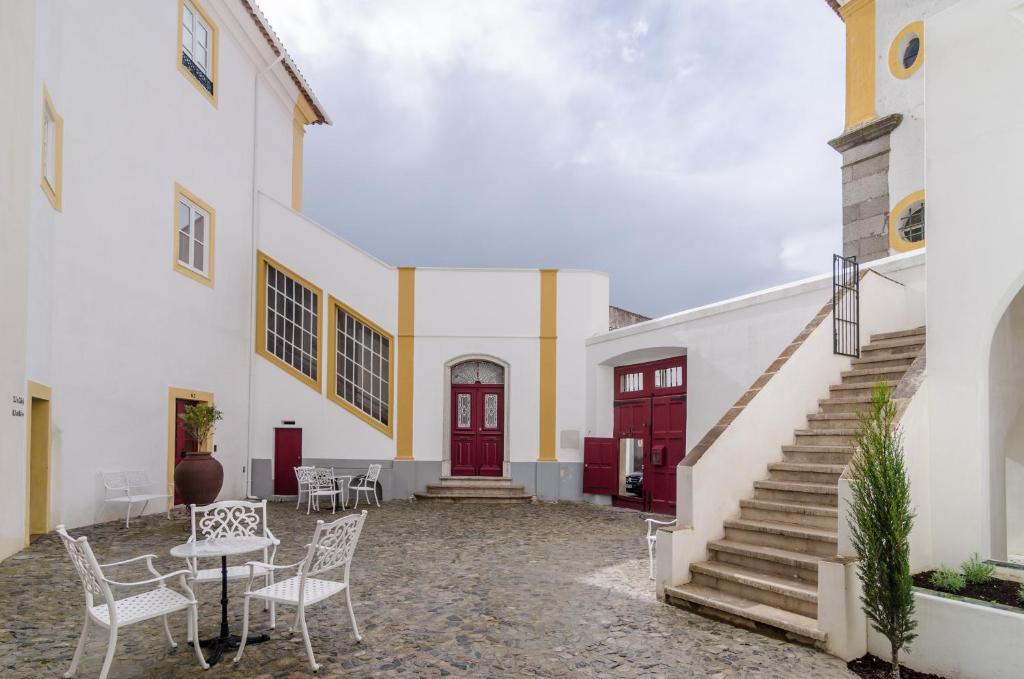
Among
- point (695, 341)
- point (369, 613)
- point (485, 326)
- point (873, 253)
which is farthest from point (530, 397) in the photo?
point (369, 613)

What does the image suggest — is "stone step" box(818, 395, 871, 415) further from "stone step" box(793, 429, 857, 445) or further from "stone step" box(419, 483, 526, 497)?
"stone step" box(419, 483, 526, 497)

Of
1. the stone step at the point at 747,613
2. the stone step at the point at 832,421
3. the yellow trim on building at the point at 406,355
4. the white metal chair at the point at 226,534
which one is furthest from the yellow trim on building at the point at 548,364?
the white metal chair at the point at 226,534

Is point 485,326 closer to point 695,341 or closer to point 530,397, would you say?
point 530,397

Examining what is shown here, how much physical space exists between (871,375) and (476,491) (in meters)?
8.50

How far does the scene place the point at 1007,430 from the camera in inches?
234

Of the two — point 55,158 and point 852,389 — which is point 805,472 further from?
point 55,158

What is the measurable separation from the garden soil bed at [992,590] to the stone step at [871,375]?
2665 millimetres

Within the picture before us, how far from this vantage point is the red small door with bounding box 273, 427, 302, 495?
14070mm

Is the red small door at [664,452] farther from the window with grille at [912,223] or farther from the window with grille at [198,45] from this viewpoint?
the window with grille at [198,45]

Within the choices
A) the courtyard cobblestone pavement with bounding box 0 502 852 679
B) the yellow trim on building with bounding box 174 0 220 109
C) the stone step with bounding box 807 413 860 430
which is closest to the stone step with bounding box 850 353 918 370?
the stone step with bounding box 807 413 860 430

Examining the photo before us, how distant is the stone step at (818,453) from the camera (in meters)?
6.68

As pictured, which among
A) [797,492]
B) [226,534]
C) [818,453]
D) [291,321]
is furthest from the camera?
[291,321]

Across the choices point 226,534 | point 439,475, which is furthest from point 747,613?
point 439,475

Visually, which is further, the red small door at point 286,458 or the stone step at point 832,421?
the red small door at point 286,458
